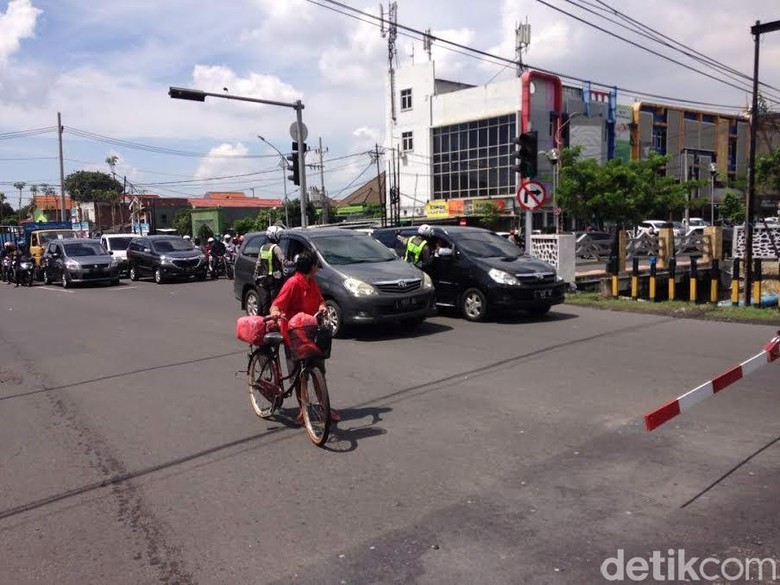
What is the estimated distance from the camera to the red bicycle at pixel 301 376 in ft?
17.7

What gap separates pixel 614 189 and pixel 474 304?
81.2 feet

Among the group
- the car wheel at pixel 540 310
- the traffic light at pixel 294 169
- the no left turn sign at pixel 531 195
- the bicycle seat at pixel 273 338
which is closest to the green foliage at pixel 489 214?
the traffic light at pixel 294 169

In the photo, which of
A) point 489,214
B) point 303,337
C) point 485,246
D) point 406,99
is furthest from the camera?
point 406,99

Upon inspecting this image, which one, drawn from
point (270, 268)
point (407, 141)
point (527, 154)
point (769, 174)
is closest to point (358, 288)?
point (270, 268)

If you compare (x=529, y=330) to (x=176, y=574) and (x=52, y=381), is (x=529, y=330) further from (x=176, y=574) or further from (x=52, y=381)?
(x=176, y=574)

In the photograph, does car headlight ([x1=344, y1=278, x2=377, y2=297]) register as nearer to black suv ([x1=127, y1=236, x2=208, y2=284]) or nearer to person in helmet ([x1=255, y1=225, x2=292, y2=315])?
person in helmet ([x1=255, y1=225, x2=292, y2=315])

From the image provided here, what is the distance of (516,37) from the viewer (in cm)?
4978

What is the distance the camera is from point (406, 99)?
55.4 m

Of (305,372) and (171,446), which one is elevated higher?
(305,372)

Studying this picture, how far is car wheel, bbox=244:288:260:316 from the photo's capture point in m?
12.6

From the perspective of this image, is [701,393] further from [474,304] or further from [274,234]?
[274,234]

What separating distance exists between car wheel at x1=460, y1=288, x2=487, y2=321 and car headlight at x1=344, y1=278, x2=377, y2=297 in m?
2.48

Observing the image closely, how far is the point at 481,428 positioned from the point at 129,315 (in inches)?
424

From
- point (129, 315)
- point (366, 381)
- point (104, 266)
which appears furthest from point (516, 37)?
point (366, 381)
